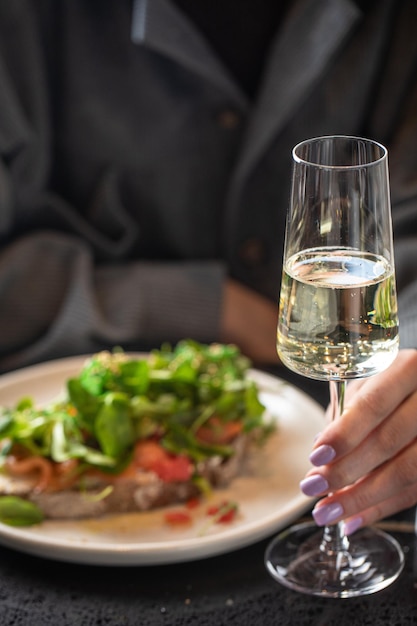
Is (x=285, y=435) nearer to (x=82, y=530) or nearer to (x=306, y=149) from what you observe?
(x=82, y=530)

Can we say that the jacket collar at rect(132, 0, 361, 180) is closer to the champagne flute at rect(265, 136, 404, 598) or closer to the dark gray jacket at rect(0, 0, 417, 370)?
the dark gray jacket at rect(0, 0, 417, 370)

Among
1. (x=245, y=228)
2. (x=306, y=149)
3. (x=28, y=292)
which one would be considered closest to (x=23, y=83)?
(x=28, y=292)

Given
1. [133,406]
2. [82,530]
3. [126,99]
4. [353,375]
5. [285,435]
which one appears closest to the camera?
[353,375]

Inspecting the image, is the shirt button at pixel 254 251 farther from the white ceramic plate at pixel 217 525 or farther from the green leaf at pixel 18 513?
the green leaf at pixel 18 513

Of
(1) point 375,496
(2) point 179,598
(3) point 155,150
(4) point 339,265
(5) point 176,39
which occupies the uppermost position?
(5) point 176,39

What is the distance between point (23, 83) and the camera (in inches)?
69.9

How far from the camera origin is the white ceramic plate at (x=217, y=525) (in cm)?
101

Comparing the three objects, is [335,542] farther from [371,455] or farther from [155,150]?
[155,150]

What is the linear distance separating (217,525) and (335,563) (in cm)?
16

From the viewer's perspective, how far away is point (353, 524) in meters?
1.00

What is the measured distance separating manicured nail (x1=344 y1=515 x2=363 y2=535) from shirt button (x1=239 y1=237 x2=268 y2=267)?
931 mm

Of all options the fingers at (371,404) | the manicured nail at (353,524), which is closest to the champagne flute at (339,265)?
the fingers at (371,404)

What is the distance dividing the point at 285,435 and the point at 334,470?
359 millimetres

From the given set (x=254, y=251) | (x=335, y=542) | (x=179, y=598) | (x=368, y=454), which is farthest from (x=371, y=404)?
(x=254, y=251)
